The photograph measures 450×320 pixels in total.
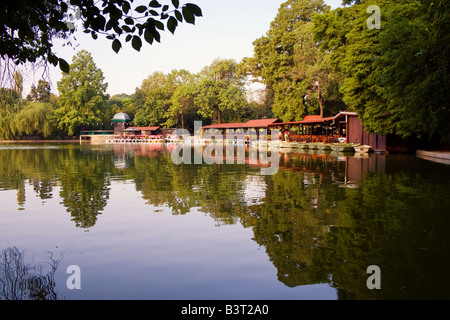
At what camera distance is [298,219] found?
313 inches

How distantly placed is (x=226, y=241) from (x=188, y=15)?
12.8ft

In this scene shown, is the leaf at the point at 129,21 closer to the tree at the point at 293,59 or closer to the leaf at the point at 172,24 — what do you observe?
the leaf at the point at 172,24

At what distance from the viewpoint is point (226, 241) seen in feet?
21.3

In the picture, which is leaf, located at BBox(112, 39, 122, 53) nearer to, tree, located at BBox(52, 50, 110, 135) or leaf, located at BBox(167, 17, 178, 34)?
leaf, located at BBox(167, 17, 178, 34)

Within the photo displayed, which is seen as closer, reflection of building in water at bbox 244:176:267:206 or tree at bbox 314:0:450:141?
reflection of building in water at bbox 244:176:267:206

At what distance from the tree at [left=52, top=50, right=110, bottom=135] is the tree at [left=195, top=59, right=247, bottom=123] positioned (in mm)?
20591

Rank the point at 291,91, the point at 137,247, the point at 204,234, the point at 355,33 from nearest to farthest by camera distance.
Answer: the point at 137,247
the point at 204,234
the point at 355,33
the point at 291,91

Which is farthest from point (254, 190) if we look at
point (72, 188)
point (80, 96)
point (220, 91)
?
point (80, 96)

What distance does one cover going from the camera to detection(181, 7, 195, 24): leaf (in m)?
3.72

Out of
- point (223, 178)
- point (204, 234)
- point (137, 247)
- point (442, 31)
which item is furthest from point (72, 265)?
point (442, 31)

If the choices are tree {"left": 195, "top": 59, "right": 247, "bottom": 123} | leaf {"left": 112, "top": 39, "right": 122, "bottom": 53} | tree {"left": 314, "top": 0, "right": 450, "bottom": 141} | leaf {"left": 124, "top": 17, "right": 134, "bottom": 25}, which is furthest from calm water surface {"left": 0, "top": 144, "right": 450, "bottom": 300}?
tree {"left": 195, "top": 59, "right": 247, "bottom": 123}

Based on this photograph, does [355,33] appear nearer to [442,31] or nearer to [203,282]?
[442,31]

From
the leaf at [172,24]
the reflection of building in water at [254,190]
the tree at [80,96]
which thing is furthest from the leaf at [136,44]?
the tree at [80,96]
